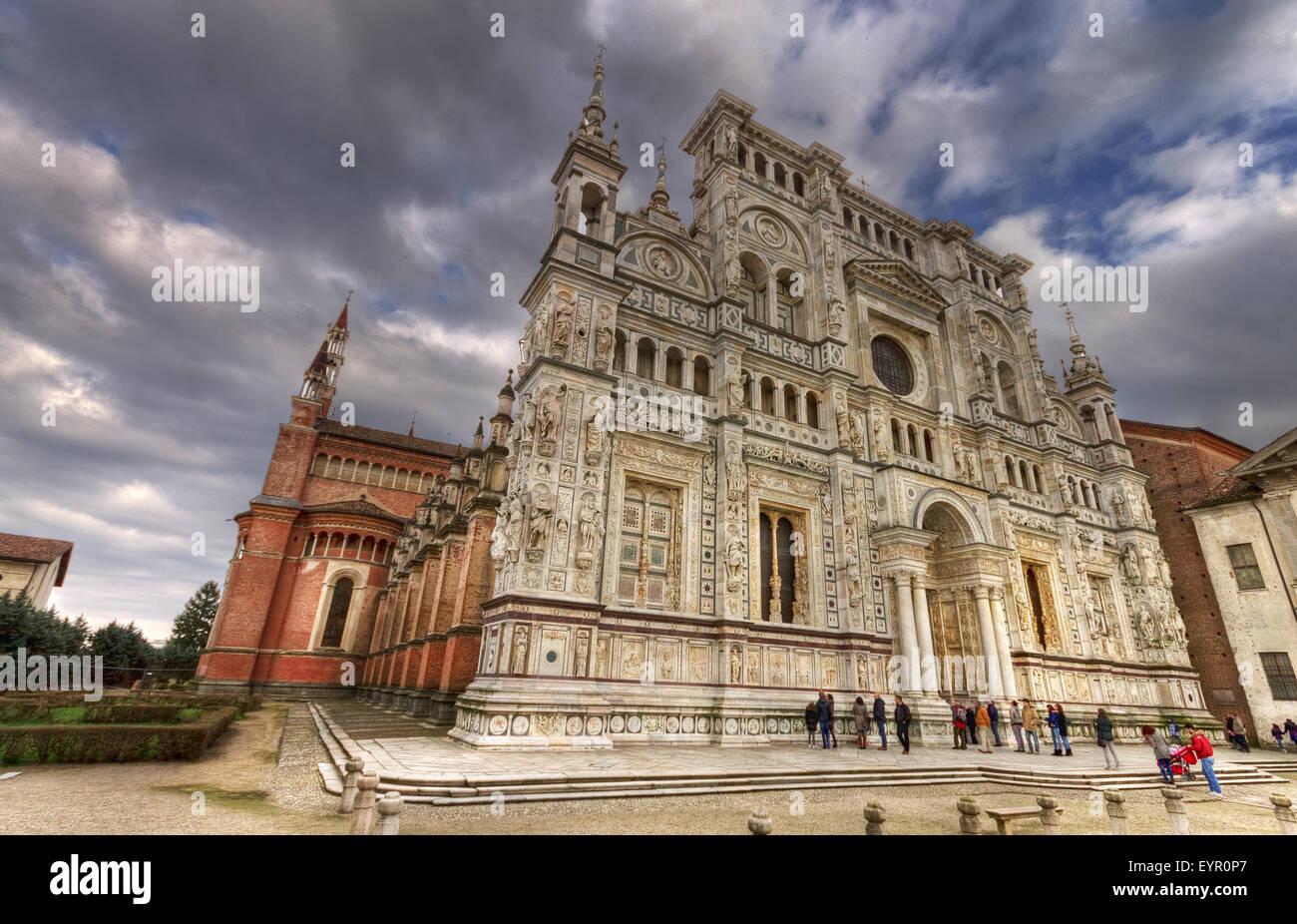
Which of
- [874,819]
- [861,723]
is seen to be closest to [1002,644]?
[861,723]

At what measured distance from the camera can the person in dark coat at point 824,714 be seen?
15555 mm

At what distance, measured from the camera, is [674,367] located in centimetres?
1992

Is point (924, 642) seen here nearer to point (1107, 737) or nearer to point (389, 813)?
point (1107, 737)

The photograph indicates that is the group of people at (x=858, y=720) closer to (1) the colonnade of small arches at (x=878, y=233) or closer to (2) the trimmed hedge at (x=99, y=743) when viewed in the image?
(2) the trimmed hedge at (x=99, y=743)

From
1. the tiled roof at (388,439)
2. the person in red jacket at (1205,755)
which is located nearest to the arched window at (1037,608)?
the person in red jacket at (1205,755)

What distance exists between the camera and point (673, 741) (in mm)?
14867

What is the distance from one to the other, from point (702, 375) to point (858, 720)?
11987mm

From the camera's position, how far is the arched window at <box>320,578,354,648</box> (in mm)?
37062

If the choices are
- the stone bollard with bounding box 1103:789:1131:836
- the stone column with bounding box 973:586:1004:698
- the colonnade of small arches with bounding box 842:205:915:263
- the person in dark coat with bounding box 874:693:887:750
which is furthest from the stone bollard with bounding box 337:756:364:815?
the colonnade of small arches with bounding box 842:205:915:263

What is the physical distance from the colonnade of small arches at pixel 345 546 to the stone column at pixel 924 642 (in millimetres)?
34407

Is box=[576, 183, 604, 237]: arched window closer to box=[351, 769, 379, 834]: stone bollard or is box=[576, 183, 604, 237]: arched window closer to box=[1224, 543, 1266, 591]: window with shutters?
box=[351, 769, 379, 834]: stone bollard

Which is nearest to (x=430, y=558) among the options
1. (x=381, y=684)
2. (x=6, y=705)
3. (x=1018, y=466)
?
(x=381, y=684)
